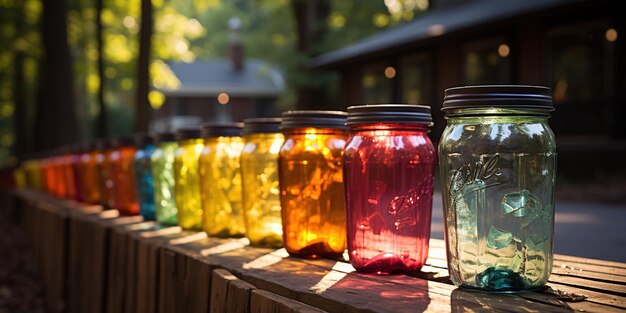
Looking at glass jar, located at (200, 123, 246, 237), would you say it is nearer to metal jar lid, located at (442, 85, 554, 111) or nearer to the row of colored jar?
the row of colored jar

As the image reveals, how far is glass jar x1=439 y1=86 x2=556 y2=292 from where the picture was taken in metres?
1.54

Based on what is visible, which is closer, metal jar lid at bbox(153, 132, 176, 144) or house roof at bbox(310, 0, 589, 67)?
metal jar lid at bbox(153, 132, 176, 144)

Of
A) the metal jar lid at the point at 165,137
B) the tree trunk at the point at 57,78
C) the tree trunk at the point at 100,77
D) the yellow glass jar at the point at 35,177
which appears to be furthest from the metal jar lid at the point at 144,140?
the tree trunk at the point at 57,78

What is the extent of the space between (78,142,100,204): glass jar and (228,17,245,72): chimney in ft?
140

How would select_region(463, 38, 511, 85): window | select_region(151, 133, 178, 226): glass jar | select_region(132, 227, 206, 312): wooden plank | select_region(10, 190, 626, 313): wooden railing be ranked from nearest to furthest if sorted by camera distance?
select_region(10, 190, 626, 313): wooden railing
select_region(132, 227, 206, 312): wooden plank
select_region(151, 133, 178, 226): glass jar
select_region(463, 38, 511, 85): window

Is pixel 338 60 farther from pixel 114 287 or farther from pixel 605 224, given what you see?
pixel 114 287

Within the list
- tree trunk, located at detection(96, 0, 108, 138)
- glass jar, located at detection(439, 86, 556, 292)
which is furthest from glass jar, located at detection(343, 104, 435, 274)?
tree trunk, located at detection(96, 0, 108, 138)

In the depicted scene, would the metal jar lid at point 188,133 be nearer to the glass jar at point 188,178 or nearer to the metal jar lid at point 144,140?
the glass jar at point 188,178

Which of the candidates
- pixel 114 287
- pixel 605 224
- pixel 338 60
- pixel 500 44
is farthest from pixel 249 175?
pixel 338 60

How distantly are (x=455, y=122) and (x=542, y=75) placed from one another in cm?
1729

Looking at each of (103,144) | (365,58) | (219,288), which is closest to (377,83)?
(365,58)

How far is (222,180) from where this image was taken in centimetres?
266

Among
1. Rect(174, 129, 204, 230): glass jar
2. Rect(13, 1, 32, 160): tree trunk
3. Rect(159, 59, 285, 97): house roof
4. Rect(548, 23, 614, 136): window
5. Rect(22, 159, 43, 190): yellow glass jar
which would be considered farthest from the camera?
Rect(159, 59, 285, 97): house roof

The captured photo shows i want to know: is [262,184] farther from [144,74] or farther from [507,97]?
[144,74]
